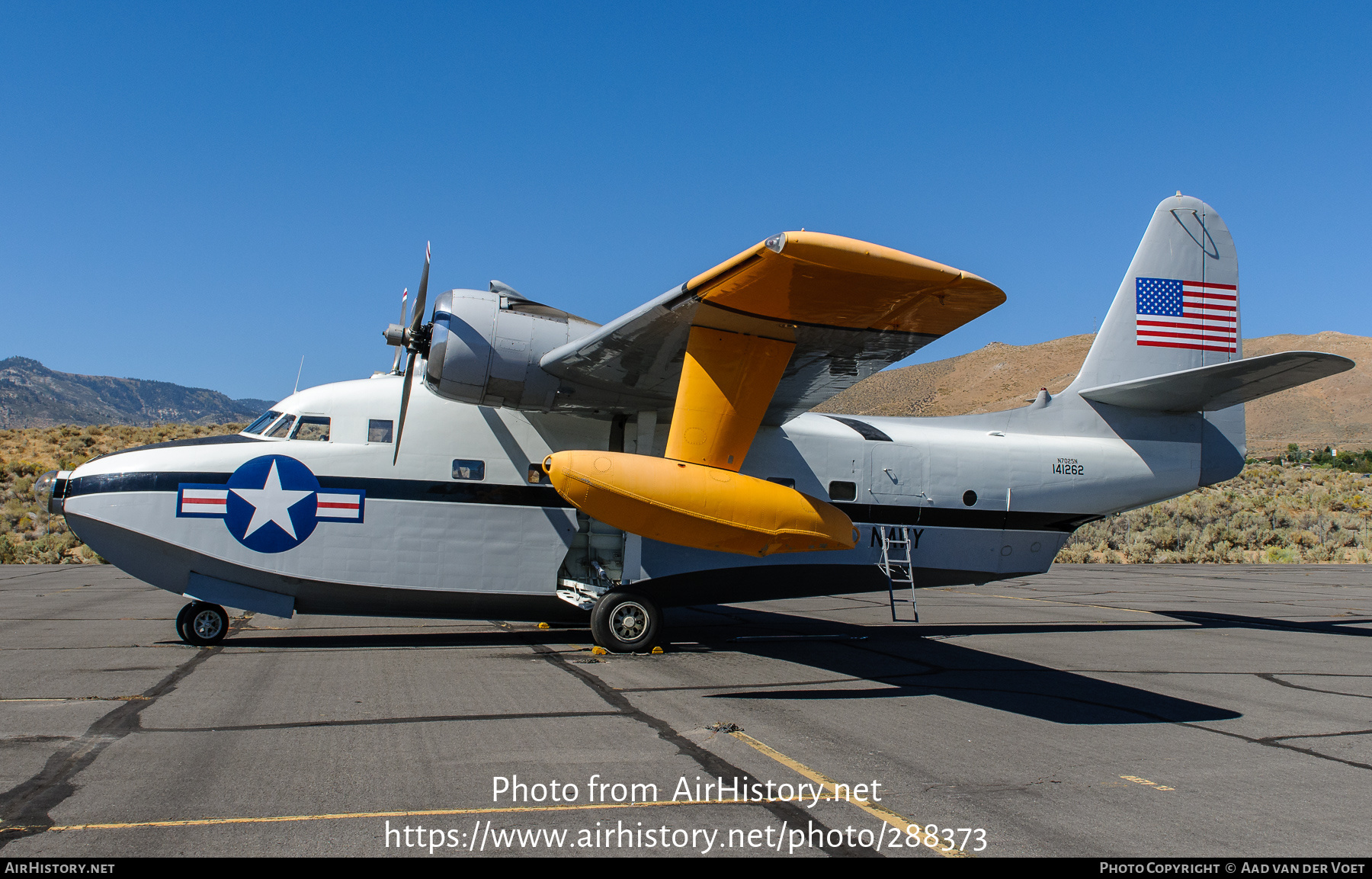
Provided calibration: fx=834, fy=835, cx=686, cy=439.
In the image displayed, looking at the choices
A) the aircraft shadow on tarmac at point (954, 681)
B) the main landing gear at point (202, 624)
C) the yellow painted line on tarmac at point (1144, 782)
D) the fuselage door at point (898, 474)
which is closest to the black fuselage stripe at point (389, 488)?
the main landing gear at point (202, 624)

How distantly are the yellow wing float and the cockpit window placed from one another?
3756 millimetres

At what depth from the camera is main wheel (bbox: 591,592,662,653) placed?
31.2 ft

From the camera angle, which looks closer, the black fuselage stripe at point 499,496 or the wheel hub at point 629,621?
the black fuselage stripe at point 499,496

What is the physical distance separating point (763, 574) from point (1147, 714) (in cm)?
480

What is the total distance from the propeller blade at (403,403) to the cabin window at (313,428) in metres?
0.83

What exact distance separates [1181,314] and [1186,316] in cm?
9

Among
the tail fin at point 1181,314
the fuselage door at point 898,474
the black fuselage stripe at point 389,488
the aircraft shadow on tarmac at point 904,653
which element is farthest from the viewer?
the tail fin at point 1181,314

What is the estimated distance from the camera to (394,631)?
444 inches

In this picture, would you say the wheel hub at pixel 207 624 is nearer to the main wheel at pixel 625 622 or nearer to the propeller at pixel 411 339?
the propeller at pixel 411 339

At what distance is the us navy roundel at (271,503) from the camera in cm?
948

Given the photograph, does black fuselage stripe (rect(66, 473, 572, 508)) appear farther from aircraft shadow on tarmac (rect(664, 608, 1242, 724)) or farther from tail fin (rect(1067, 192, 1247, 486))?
tail fin (rect(1067, 192, 1247, 486))

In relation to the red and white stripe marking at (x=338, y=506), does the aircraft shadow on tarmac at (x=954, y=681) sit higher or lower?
lower

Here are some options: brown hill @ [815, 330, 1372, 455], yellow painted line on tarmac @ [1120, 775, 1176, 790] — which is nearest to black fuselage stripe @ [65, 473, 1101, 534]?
yellow painted line on tarmac @ [1120, 775, 1176, 790]

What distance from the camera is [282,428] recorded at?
998 cm
